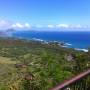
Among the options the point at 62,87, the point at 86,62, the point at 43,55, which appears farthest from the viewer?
the point at 86,62

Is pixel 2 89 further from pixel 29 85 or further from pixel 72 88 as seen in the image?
pixel 72 88

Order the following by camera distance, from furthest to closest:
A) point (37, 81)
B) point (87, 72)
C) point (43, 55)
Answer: point (43, 55)
point (37, 81)
point (87, 72)

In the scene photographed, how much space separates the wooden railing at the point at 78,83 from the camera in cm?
330

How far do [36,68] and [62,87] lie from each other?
2.50 meters

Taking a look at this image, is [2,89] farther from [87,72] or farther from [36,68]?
[87,72]

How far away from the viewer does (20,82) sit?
4797 millimetres

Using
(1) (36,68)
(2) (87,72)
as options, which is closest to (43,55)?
(1) (36,68)

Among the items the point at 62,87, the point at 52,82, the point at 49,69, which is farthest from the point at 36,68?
the point at 62,87

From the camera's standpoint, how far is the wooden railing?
3298mm

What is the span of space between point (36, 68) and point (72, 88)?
6.64ft

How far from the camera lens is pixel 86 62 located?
647 centimetres

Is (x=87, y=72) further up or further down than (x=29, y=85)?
further up

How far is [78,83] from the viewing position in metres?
3.93

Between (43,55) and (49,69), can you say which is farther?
(43,55)
